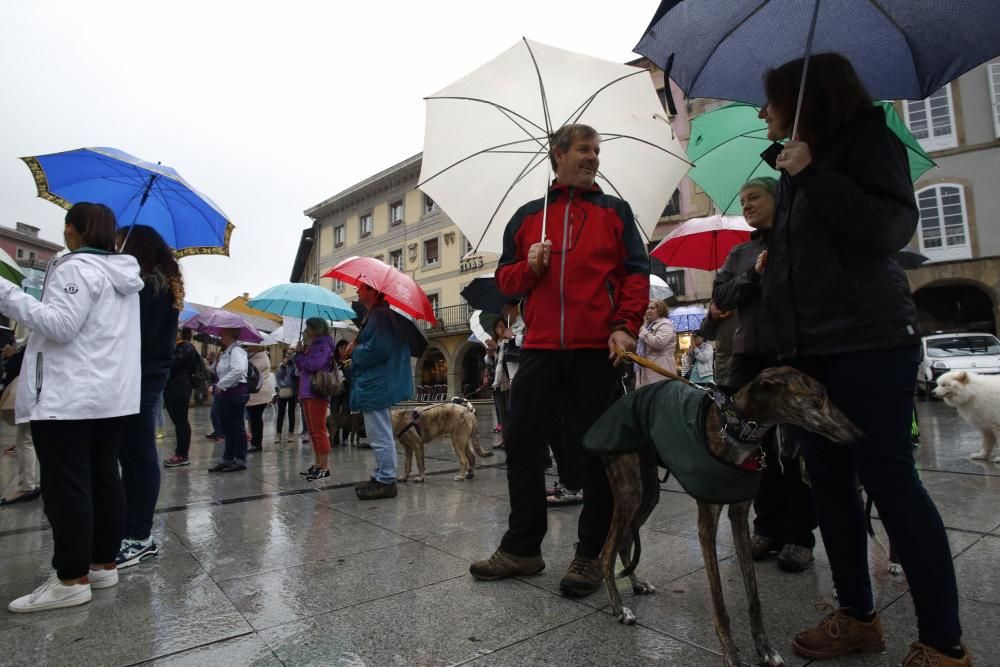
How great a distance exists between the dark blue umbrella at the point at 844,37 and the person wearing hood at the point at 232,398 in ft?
19.9

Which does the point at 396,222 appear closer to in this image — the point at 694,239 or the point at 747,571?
the point at 694,239

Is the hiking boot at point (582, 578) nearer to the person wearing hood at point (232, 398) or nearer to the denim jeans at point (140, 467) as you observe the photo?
the denim jeans at point (140, 467)

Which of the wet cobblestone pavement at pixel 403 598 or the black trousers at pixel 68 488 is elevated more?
the black trousers at pixel 68 488

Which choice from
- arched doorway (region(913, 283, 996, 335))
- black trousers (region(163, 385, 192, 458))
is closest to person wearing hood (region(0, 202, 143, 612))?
black trousers (region(163, 385, 192, 458))

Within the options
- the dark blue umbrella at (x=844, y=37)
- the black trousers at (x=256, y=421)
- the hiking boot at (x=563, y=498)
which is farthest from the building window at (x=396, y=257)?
the dark blue umbrella at (x=844, y=37)

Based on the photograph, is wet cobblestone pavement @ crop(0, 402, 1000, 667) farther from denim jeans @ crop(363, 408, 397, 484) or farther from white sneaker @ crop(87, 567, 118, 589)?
denim jeans @ crop(363, 408, 397, 484)

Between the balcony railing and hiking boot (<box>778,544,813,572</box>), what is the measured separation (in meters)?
28.6

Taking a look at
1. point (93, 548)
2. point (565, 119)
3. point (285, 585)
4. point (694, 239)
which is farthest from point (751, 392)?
point (694, 239)

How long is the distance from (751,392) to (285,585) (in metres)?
2.21

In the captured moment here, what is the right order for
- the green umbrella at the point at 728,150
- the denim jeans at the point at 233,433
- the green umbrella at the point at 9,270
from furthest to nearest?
1. the denim jeans at the point at 233,433
2. the green umbrella at the point at 728,150
3. the green umbrella at the point at 9,270

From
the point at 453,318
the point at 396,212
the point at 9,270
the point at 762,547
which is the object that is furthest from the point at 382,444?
the point at 396,212

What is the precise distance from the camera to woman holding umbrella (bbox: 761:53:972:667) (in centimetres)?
166

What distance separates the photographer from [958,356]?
13500 mm

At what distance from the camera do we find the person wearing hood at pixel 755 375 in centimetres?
263
